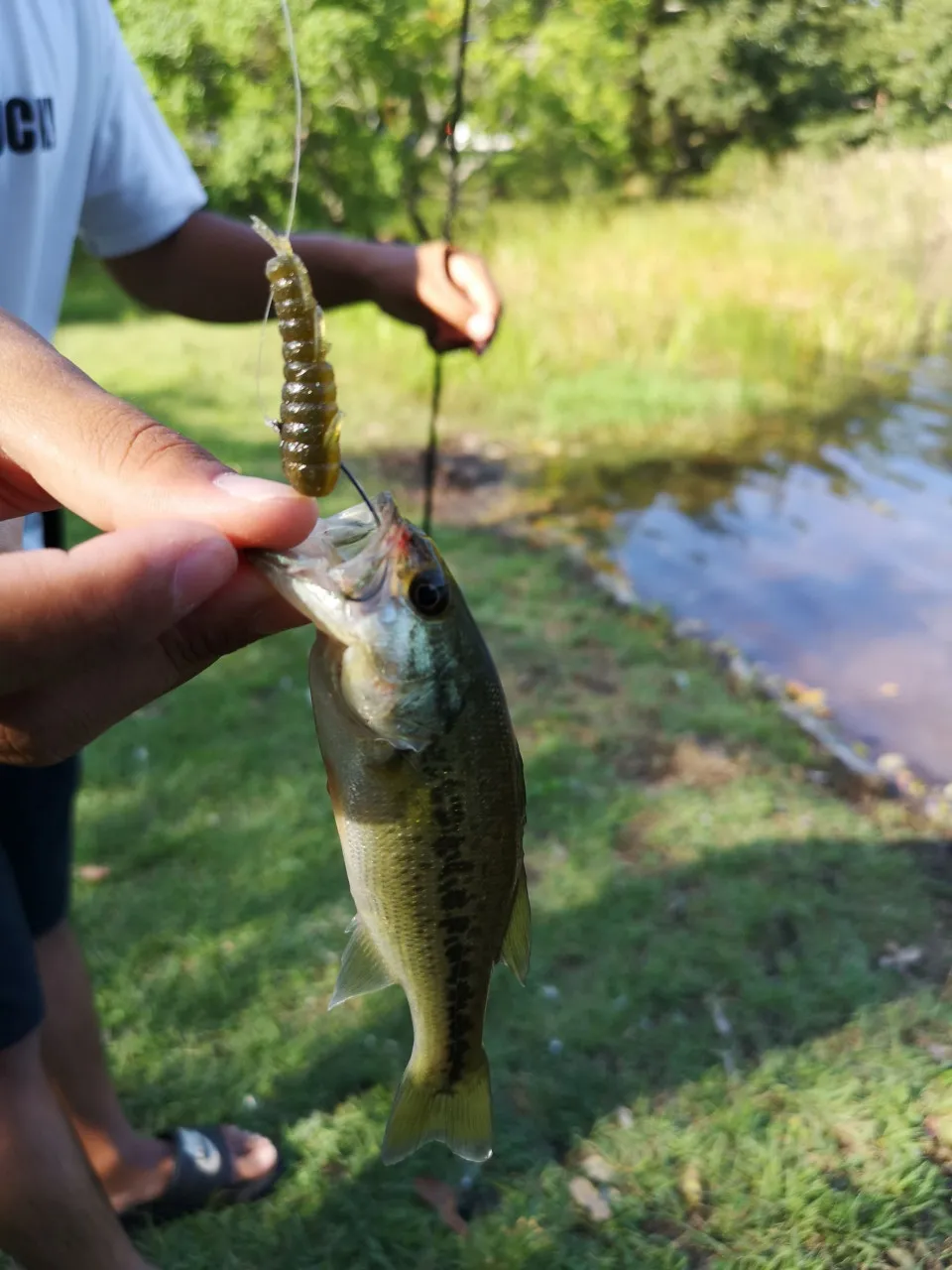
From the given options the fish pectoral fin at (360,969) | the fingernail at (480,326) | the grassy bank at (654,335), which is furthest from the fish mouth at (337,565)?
the grassy bank at (654,335)

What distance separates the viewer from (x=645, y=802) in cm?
365

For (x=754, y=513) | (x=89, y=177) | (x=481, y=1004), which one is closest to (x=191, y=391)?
(x=754, y=513)

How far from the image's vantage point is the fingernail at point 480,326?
2.29 m

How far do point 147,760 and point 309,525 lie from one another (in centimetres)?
306

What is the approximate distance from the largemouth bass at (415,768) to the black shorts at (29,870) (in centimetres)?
56

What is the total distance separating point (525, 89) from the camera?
506 inches

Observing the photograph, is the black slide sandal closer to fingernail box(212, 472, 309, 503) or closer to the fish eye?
the fish eye

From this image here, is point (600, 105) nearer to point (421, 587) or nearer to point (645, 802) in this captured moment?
point (645, 802)

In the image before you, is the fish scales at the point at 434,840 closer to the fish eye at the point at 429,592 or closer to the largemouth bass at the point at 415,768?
the largemouth bass at the point at 415,768

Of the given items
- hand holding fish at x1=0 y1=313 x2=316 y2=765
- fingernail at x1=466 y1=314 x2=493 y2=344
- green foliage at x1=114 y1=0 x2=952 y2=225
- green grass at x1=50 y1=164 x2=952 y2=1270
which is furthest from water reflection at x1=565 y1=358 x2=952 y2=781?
hand holding fish at x1=0 y1=313 x2=316 y2=765

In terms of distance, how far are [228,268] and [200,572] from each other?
62.7 inches

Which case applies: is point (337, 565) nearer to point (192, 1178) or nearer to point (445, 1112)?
point (445, 1112)

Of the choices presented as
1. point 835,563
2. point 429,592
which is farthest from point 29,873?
point 835,563

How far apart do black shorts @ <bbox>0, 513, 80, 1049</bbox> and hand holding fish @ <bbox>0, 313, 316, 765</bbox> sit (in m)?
0.63
